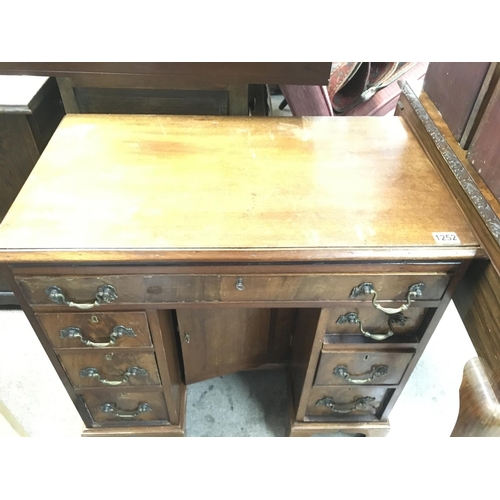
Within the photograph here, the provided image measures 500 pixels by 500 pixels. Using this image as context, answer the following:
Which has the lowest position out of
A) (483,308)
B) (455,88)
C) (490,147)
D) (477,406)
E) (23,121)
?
(477,406)

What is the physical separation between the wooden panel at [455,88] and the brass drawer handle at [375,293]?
13.6 inches

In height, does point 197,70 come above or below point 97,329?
above

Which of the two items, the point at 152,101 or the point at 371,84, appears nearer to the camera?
the point at 152,101

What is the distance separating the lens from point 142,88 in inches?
42.2

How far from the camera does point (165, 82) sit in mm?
1057

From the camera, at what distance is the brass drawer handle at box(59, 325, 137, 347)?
84 centimetres

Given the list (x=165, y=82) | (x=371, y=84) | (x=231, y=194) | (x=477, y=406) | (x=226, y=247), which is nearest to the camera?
(x=477, y=406)

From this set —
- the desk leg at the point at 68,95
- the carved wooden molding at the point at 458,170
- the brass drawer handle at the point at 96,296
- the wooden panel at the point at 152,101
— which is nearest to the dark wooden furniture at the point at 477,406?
the carved wooden molding at the point at 458,170

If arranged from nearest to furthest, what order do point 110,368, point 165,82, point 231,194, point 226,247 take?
point 226,247 → point 231,194 → point 110,368 → point 165,82

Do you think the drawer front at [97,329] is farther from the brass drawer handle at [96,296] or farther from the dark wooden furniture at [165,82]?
the dark wooden furniture at [165,82]

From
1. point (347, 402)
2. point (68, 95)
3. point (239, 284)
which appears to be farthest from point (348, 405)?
point (68, 95)

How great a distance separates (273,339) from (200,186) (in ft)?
1.90

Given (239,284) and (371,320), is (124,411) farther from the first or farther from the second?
(371,320)

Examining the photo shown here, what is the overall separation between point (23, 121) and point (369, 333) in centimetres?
98
